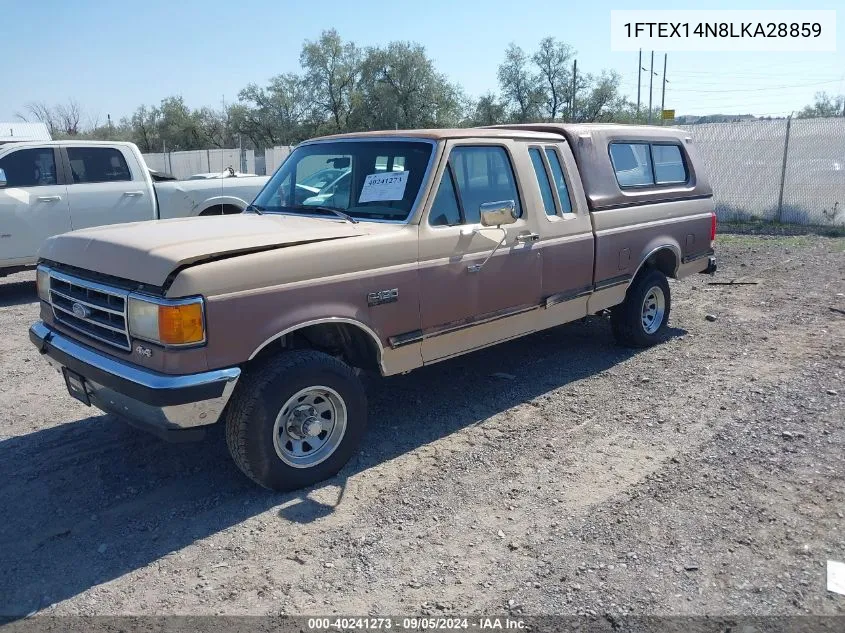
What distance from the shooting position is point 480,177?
5047 millimetres

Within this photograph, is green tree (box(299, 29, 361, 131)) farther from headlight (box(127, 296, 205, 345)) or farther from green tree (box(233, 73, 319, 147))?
headlight (box(127, 296, 205, 345))

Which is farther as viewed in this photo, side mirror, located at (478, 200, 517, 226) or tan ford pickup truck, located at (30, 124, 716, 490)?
side mirror, located at (478, 200, 517, 226)

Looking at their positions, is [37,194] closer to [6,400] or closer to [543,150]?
[6,400]

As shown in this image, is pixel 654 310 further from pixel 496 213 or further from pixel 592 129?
pixel 496 213

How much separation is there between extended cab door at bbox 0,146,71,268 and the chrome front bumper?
6.14 meters

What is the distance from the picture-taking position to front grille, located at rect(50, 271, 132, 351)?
379cm

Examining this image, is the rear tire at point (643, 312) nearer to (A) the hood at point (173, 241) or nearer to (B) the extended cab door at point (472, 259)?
(B) the extended cab door at point (472, 259)

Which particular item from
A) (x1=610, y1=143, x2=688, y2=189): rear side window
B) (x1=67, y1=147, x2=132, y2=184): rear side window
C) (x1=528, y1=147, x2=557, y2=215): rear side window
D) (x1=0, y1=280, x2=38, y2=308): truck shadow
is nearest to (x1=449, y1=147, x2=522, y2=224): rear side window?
(x1=528, y1=147, x2=557, y2=215): rear side window

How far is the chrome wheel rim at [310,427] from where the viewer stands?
4.02 m

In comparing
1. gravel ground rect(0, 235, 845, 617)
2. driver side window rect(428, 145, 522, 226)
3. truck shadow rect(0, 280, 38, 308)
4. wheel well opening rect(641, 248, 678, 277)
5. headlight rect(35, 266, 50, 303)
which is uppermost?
driver side window rect(428, 145, 522, 226)

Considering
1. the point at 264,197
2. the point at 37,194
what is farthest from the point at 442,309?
the point at 37,194

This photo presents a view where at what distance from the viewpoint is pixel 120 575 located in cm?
339

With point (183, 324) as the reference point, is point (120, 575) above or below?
below

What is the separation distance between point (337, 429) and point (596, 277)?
2.85 metres
